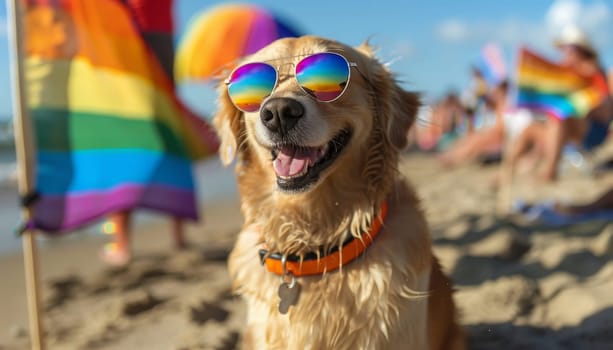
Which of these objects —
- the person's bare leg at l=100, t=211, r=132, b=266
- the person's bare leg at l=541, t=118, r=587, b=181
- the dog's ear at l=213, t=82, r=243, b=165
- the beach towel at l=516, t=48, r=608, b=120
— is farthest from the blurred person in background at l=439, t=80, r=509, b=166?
the dog's ear at l=213, t=82, r=243, b=165

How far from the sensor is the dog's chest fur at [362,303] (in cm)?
195

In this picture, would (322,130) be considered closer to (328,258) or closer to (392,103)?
(392,103)

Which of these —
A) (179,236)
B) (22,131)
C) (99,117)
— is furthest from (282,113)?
(179,236)

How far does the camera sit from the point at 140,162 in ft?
11.3

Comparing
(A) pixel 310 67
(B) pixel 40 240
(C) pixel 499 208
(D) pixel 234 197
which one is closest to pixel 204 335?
(A) pixel 310 67

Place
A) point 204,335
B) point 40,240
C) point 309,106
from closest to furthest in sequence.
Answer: point 309,106, point 204,335, point 40,240

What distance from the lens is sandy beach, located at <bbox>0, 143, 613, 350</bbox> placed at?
2.84m

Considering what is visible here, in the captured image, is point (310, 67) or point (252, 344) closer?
point (310, 67)

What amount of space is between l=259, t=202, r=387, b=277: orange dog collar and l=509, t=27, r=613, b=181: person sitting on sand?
474 cm

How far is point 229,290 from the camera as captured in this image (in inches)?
147

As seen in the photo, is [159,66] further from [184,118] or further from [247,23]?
[247,23]

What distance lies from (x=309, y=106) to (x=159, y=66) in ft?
6.84

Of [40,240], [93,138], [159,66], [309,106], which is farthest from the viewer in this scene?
[40,240]

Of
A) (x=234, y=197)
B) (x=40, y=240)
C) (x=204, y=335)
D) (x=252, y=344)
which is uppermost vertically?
(x=252, y=344)
